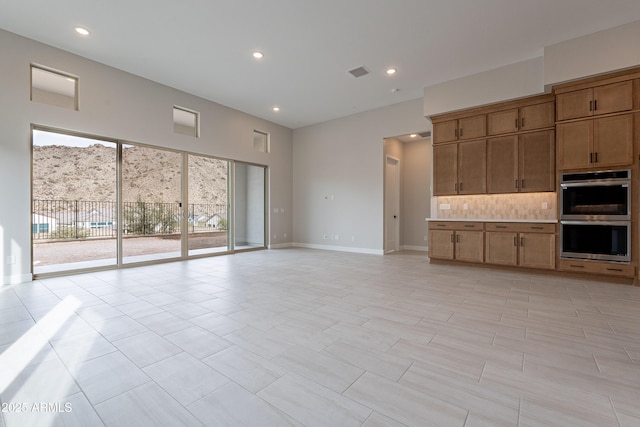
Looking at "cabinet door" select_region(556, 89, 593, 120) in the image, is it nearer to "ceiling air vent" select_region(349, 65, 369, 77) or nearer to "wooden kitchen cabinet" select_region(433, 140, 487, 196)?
"wooden kitchen cabinet" select_region(433, 140, 487, 196)

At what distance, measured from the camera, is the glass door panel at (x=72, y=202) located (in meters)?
4.54

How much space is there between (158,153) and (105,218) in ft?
5.78

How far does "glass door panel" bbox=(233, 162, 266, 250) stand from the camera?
8.18 m

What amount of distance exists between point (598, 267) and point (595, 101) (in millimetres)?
2498

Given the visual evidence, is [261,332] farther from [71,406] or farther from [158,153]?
[158,153]

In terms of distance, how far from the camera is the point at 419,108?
21.0ft

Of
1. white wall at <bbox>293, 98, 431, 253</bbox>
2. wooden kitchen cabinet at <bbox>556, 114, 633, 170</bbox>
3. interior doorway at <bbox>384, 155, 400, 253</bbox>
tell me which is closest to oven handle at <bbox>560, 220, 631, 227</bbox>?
wooden kitchen cabinet at <bbox>556, 114, 633, 170</bbox>

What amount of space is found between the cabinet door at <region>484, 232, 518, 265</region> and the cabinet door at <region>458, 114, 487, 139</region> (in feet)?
6.33

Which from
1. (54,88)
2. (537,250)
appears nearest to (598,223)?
(537,250)

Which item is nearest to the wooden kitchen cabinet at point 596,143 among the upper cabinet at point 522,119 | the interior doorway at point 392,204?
the upper cabinet at point 522,119

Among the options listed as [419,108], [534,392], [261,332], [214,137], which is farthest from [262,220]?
[534,392]

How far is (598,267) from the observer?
165 inches

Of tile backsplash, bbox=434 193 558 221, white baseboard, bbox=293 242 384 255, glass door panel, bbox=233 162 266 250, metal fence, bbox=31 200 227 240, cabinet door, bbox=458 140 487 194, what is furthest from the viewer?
glass door panel, bbox=233 162 266 250

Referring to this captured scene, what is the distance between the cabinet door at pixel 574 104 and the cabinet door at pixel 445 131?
159cm
